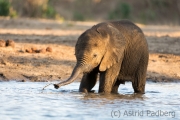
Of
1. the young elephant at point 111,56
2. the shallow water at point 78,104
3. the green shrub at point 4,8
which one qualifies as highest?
the green shrub at point 4,8

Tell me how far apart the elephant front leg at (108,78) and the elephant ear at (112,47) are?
13 cm

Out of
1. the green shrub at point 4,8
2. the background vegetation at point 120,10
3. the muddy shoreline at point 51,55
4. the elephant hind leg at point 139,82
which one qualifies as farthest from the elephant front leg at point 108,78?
the background vegetation at point 120,10

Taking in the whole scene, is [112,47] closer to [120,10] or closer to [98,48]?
[98,48]

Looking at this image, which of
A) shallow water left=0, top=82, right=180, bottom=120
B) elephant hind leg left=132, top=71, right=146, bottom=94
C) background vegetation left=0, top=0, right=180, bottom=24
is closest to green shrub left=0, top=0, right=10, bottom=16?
background vegetation left=0, top=0, right=180, bottom=24

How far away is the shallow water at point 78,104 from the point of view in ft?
30.1

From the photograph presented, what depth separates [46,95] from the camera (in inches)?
424

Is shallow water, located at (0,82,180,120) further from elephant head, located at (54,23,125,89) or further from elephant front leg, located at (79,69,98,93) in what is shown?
elephant head, located at (54,23,125,89)

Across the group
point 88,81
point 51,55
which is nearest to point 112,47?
point 88,81

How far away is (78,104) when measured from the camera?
391 inches

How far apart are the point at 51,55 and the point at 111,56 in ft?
15.2

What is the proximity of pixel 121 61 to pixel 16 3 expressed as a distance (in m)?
15.9

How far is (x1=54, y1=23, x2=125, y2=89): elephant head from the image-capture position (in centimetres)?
993

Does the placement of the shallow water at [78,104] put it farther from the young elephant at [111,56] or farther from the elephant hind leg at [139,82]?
the young elephant at [111,56]

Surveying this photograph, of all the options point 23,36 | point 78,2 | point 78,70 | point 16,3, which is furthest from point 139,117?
point 78,2
